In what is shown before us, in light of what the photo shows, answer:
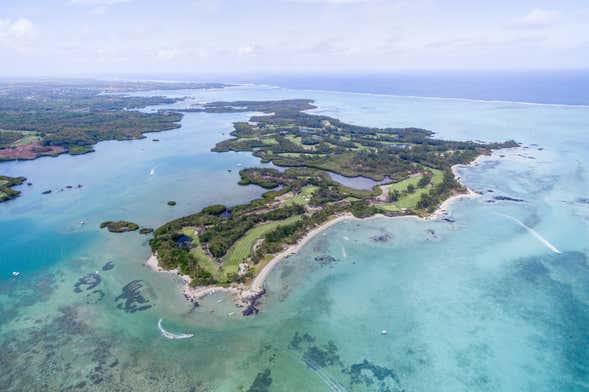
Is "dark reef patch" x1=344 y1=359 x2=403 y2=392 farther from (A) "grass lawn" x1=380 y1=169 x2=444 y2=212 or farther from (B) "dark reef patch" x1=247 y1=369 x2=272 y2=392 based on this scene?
(A) "grass lawn" x1=380 y1=169 x2=444 y2=212

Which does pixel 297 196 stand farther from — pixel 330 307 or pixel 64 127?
pixel 64 127

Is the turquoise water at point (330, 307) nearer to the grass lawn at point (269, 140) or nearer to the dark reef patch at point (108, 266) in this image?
the dark reef patch at point (108, 266)

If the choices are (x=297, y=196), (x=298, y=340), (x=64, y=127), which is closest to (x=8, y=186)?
(x=64, y=127)

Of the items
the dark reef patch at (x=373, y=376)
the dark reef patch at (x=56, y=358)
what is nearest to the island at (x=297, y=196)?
the dark reef patch at (x=56, y=358)

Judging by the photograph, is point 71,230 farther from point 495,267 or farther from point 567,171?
point 567,171

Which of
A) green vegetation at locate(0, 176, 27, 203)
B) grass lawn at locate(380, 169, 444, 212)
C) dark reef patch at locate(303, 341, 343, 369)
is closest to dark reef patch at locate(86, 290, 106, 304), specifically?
dark reef patch at locate(303, 341, 343, 369)
